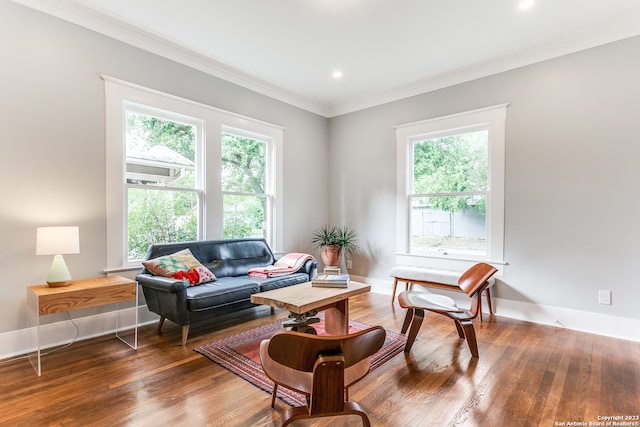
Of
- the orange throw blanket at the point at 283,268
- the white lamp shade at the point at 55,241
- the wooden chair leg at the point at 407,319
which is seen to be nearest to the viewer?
the white lamp shade at the point at 55,241

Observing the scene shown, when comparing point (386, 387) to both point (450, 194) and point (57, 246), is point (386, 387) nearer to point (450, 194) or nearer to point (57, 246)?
point (57, 246)

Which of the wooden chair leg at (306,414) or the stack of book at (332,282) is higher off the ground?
the stack of book at (332,282)

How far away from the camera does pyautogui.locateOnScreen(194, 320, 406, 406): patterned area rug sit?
2141mm

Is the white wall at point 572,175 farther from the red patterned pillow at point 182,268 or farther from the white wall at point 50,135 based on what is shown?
the white wall at point 50,135

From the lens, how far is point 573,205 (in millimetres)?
3314

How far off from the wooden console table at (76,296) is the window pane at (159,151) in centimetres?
115

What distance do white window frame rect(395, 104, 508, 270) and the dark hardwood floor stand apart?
1.19m

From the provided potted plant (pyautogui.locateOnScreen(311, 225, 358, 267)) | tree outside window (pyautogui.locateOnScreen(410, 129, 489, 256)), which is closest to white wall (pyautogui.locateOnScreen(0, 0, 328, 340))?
potted plant (pyautogui.locateOnScreen(311, 225, 358, 267))

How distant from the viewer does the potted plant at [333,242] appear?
4.74 m

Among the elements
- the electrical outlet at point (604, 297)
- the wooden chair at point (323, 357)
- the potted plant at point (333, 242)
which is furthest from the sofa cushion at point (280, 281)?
the electrical outlet at point (604, 297)

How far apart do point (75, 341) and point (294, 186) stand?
3.19m

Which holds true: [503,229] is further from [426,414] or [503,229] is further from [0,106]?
[0,106]

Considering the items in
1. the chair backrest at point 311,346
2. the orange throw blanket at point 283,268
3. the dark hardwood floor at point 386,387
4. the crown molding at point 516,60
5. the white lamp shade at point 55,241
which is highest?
the crown molding at point 516,60

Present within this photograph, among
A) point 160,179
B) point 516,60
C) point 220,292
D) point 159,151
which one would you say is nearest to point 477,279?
point 220,292
